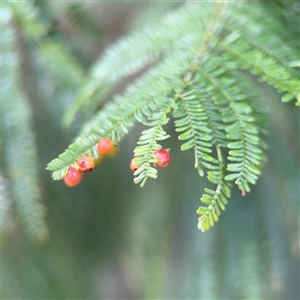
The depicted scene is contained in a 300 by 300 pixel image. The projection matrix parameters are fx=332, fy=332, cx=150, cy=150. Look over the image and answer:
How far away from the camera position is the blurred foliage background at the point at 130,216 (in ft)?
2.31

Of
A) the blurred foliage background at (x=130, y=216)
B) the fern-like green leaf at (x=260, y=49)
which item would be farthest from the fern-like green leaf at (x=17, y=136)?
the fern-like green leaf at (x=260, y=49)

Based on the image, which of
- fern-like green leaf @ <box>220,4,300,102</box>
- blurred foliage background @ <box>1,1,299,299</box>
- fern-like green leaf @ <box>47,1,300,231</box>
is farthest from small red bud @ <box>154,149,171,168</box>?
blurred foliage background @ <box>1,1,299,299</box>

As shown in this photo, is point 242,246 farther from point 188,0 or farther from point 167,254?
point 188,0

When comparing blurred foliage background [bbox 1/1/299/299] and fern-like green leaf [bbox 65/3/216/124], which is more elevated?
fern-like green leaf [bbox 65/3/216/124]

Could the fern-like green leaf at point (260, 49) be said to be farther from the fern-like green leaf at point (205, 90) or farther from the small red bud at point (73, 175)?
the small red bud at point (73, 175)

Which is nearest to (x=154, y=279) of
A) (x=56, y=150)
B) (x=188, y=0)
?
(x=56, y=150)

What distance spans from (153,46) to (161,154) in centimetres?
27

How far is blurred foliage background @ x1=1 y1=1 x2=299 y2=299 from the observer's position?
70cm

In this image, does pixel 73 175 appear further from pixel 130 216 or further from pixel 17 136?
pixel 130 216

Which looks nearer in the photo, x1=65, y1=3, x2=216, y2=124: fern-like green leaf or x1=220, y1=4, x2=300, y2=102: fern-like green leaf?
x1=220, y1=4, x2=300, y2=102: fern-like green leaf

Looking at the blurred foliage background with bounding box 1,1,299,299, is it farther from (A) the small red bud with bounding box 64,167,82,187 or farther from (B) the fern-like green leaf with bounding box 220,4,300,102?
(A) the small red bud with bounding box 64,167,82,187

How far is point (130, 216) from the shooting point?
98 cm

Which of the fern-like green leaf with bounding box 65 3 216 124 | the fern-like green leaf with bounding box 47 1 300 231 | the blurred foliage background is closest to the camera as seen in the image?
the fern-like green leaf with bounding box 47 1 300 231

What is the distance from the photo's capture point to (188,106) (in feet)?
1.30
